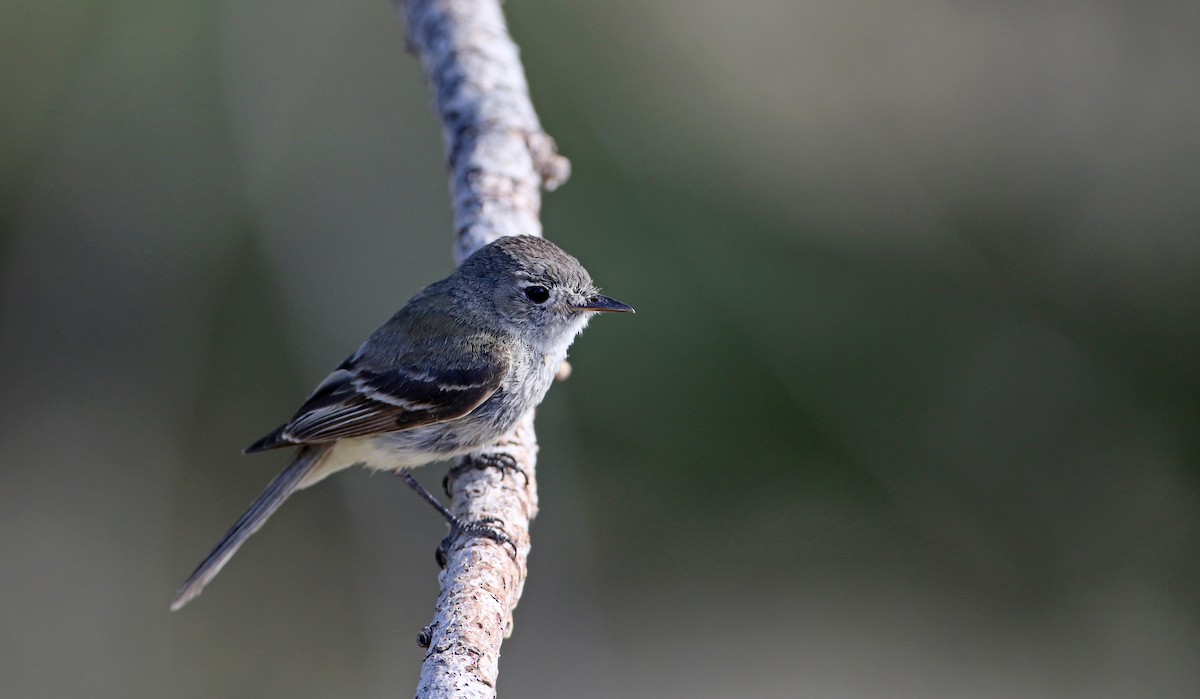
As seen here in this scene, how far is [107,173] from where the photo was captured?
19.9 ft

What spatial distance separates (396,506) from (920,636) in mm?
3280

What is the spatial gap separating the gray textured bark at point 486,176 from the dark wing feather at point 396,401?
0.22 m

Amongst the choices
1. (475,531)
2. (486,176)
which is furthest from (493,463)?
(486,176)

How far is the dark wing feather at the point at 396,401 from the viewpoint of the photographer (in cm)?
352

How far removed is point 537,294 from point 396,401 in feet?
2.23

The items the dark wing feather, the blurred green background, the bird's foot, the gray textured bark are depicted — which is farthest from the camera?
the blurred green background

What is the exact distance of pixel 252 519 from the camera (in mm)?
3572

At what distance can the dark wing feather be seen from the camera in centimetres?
352

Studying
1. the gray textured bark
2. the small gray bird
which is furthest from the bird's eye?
the gray textured bark

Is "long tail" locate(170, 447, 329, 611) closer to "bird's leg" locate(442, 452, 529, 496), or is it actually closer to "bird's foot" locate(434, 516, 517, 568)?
"bird's leg" locate(442, 452, 529, 496)

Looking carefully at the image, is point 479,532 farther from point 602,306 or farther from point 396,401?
point 602,306

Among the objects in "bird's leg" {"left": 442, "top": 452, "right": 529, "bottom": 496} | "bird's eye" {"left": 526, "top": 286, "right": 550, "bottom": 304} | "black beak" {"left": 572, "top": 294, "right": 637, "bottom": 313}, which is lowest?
"bird's leg" {"left": 442, "top": 452, "right": 529, "bottom": 496}

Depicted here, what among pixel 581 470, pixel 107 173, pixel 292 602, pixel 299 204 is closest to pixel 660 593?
pixel 581 470

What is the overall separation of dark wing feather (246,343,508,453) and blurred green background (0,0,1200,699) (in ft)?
6.62
